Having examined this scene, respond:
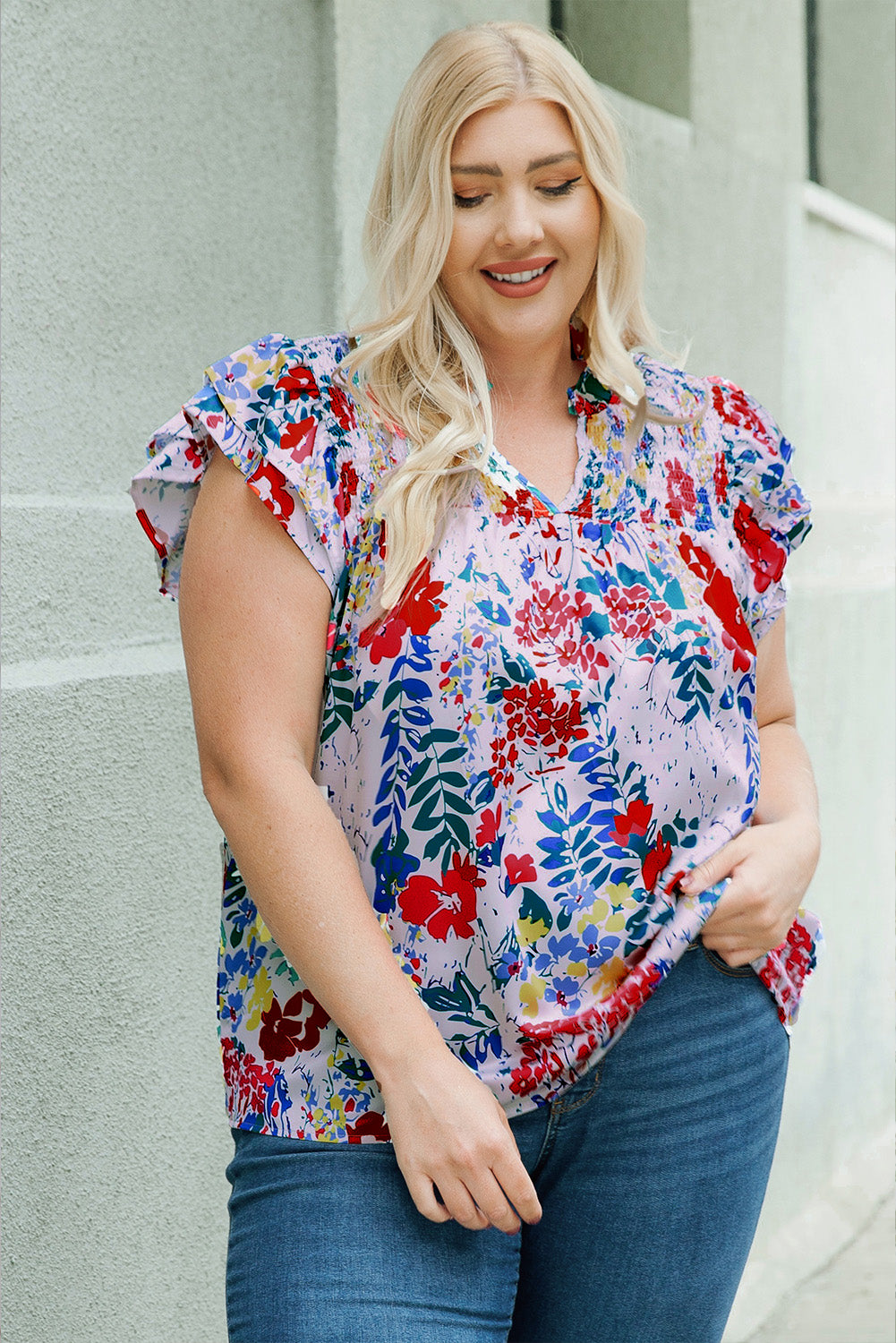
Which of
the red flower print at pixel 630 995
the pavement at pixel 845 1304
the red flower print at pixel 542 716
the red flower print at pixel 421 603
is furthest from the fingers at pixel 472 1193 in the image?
the pavement at pixel 845 1304

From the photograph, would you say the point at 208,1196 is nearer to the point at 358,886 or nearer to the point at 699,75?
the point at 358,886

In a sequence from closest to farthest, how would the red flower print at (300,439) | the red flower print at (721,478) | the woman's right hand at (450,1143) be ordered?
the woman's right hand at (450,1143)
the red flower print at (300,439)
the red flower print at (721,478)

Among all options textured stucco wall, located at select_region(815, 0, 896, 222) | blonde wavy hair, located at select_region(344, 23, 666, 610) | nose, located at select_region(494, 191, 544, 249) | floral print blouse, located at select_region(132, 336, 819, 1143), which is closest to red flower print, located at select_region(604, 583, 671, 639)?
floral print blouse, located at select_region(132, 336, 819, 1143)

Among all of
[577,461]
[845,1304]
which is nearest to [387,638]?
[577,461]

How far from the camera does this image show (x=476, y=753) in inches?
61.5

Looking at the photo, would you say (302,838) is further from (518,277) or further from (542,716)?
(518,277)

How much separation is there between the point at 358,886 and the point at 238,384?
55 cm

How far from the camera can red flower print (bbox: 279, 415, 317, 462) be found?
1542 mm

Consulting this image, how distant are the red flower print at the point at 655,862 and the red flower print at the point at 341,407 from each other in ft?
1.92

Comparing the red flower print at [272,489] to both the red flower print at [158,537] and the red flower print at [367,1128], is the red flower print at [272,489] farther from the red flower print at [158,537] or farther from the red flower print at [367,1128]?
the red flower print at [367,1128]

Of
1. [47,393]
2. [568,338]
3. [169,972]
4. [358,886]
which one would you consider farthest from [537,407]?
[169,972]

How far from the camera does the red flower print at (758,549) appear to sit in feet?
6.31

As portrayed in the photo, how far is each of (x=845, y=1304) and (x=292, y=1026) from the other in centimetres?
339

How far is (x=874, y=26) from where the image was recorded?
513 centimetres
